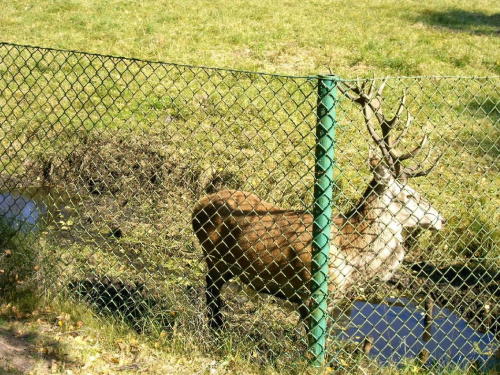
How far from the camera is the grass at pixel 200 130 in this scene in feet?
15.7

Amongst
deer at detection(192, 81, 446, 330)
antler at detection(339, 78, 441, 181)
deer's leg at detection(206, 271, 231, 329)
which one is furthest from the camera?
deer's leg at detection(206, 271, 231, 329)

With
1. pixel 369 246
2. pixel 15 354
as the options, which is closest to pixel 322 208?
pixel 369 246

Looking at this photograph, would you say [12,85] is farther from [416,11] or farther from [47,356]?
[416,11]

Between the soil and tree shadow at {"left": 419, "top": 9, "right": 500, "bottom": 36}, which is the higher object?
tree shadow at {"left": 419, "top": 9, "right": 500, "bottom": 36}

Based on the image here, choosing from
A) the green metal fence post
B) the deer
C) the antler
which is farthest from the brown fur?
the green metal fence post

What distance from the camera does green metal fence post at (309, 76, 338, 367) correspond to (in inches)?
145

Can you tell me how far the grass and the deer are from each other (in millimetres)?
260

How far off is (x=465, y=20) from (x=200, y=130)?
371 inches

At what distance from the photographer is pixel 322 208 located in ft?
12.5

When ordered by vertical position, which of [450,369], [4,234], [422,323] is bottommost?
[422,323]

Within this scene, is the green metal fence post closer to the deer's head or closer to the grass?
the grass

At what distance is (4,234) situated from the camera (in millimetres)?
5316

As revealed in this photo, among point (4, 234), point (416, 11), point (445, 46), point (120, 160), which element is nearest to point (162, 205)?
point (120, 160)

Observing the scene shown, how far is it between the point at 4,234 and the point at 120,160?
10.7ft
